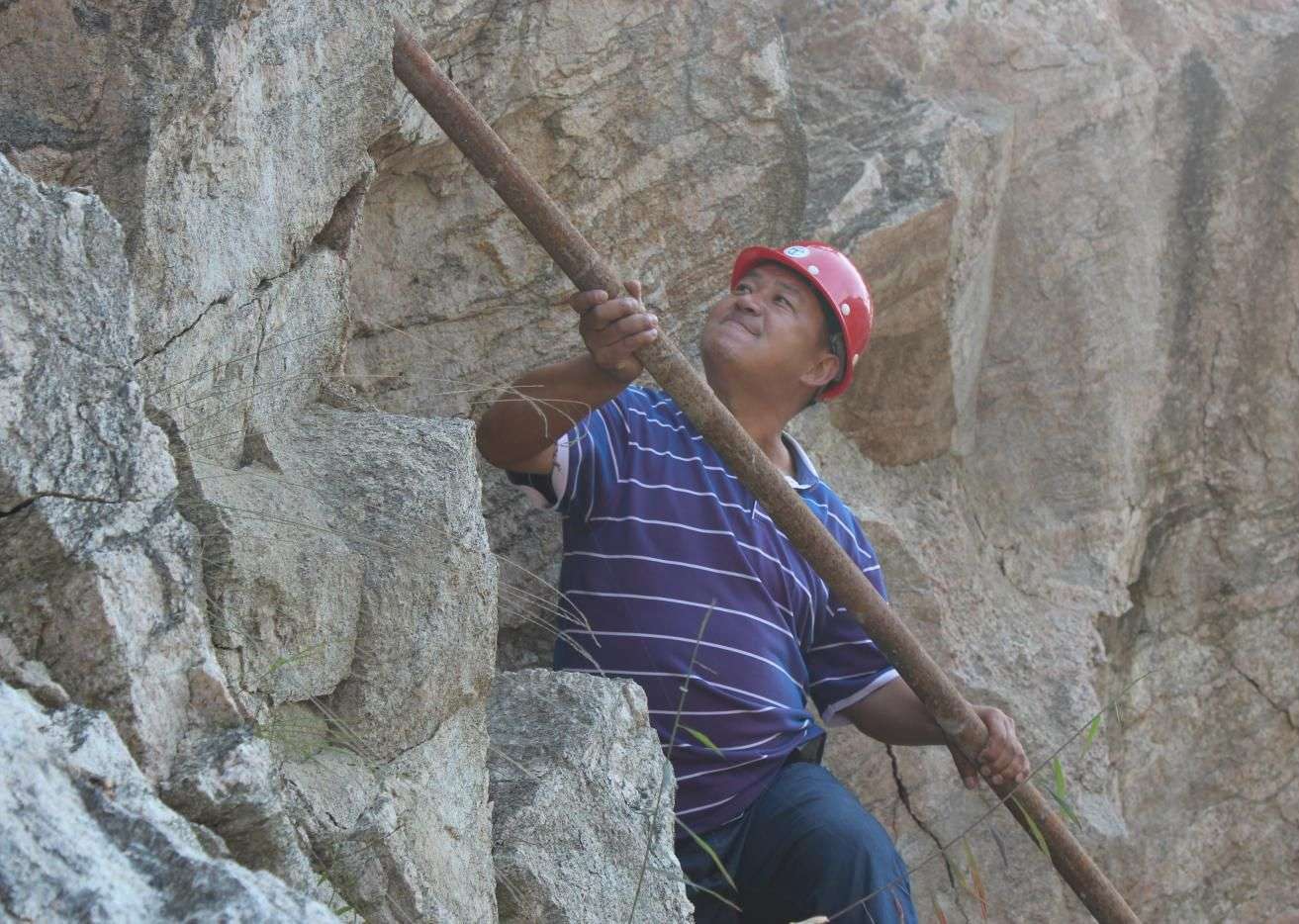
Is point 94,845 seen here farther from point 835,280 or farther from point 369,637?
point 835,280

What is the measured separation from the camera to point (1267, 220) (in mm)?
4195

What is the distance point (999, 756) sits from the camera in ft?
9.78

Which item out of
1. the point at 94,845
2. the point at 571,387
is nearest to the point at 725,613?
the point at 571,387

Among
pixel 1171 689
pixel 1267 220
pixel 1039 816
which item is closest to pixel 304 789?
pixel 1039 816

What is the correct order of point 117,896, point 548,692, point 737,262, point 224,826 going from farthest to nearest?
1. point 737,262
2. point 548,692
3. point 224,826
4. point 117,896

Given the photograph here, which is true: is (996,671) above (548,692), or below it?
below

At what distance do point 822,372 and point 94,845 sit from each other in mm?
2345

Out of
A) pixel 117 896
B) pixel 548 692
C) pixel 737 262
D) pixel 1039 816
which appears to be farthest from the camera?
pixel 737 262

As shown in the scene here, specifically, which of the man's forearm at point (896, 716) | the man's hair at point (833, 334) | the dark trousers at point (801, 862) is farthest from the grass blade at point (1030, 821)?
the man's hair at point (833, 334)

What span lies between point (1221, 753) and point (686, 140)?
2.17 metres

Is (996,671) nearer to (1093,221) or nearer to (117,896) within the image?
(1093,221)

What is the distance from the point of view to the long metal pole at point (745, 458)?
2559 mm

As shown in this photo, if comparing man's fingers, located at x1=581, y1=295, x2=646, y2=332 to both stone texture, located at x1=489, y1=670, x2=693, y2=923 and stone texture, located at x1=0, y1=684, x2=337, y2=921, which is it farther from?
stone texture, located at x1=0, y1=684, x2=337, y2=921

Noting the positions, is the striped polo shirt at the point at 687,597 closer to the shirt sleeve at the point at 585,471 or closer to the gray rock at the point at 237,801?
the shirt sleeve at the point at 585,471
